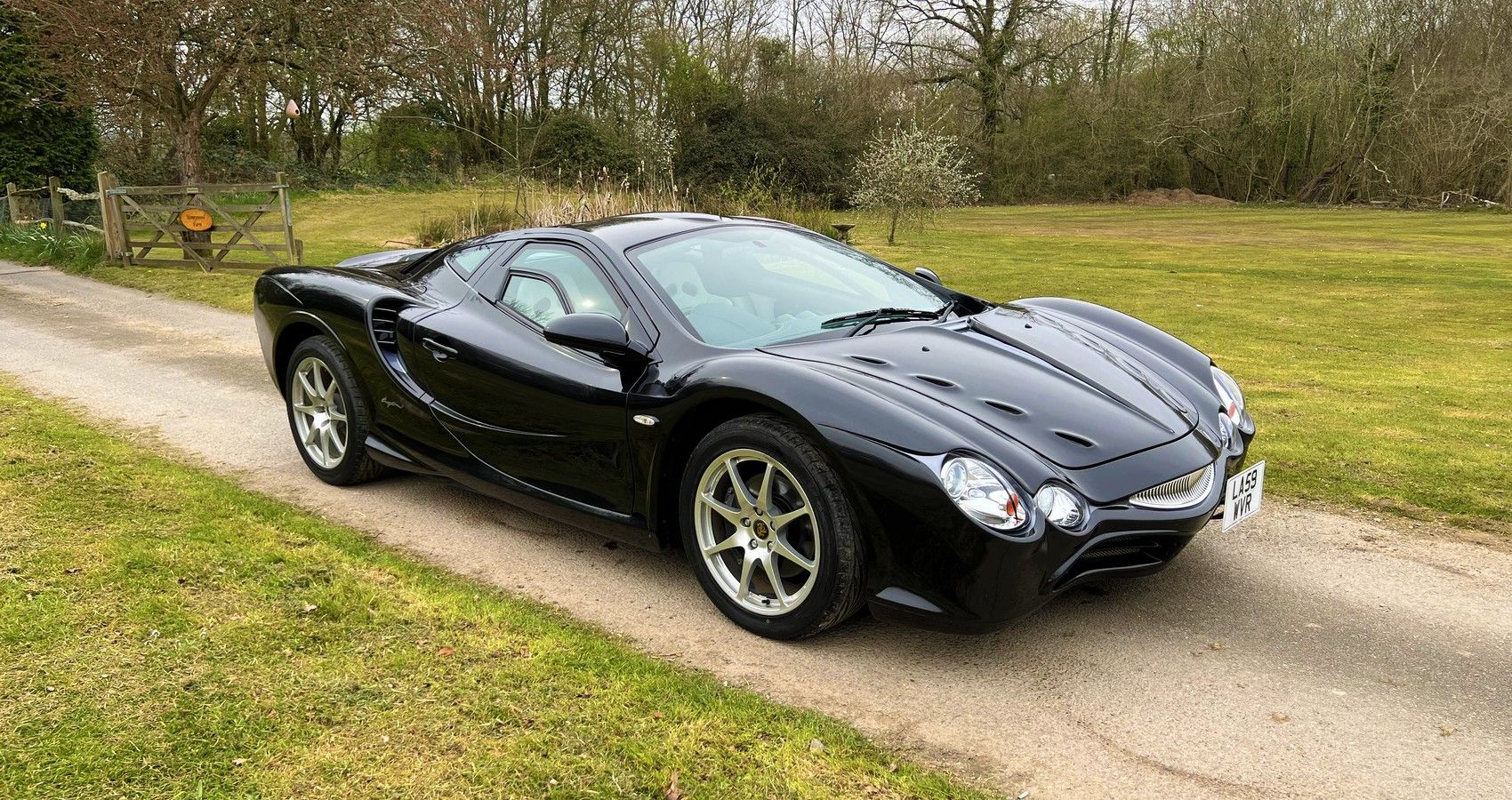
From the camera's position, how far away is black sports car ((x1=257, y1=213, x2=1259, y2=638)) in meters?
3.05

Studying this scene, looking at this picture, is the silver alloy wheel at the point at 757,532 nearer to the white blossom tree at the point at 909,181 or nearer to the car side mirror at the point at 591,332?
the car side mirror at the point at 591,332

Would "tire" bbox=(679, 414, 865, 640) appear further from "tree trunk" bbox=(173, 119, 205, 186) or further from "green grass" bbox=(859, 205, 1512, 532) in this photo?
"tree trunk" bbox=(173, 119, 205, 186)

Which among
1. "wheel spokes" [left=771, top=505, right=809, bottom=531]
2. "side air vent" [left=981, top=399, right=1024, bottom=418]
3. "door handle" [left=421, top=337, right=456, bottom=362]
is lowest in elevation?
"wheel spokes" [left=771, top=505, right=809, bottom=531]

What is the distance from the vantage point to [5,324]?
1074cm

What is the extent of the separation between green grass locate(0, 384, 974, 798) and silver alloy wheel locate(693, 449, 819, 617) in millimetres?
397

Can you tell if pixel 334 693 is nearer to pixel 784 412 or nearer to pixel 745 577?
pixel 745 577

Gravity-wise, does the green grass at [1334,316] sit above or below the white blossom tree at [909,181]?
below

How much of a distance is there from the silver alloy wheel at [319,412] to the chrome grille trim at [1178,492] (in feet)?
11.8

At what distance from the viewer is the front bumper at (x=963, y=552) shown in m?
2.95

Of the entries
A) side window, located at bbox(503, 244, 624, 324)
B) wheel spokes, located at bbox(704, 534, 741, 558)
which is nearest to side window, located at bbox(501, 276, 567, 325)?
side window, located at bbox(503, 244, 624, 324)

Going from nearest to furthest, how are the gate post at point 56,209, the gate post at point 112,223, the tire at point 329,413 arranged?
the tire at point 329,413 → the gate post at point 112,223 → the gate post at point 56,209

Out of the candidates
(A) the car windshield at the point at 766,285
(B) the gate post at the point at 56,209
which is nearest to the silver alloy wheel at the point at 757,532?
(A) the car windshield at the point at 766,285

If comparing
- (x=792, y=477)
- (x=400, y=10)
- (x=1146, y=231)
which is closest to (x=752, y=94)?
(x=1146, y=231)

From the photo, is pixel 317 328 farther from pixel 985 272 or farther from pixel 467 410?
pixel 985 272
